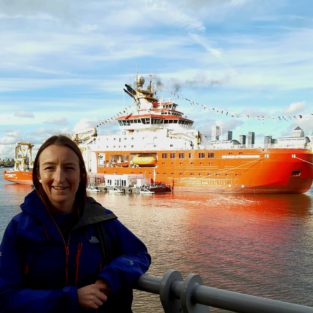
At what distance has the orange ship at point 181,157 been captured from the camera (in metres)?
33.2

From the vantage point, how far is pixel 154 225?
20234 millimetres

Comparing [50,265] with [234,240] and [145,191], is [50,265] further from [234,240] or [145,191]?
[145,191]

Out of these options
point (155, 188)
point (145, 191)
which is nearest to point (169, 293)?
point (145, 191)

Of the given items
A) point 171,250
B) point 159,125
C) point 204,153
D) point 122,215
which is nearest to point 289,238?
point 171,250

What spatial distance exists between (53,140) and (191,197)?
31847mm

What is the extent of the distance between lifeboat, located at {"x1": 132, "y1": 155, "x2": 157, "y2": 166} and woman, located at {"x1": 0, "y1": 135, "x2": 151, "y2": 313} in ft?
121

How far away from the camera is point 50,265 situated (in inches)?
74.8

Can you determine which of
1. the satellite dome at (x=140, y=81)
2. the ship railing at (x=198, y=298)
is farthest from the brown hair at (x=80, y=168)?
the satellite dome at (x=140, y=81)

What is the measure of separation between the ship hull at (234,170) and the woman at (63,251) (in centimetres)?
3233

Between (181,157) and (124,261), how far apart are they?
117 ft

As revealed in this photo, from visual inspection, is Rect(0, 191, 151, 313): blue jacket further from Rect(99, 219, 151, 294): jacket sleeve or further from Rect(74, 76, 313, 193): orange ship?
Rect(74, 76, 313, 193): orange ship

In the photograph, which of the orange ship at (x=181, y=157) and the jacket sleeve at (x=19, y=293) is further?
the orange ship at (x=181, y=157)

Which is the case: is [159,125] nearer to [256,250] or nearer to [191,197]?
[191,197]

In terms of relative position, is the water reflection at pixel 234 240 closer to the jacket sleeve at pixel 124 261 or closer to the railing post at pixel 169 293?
the jacket sleeve at pixel 124 261
